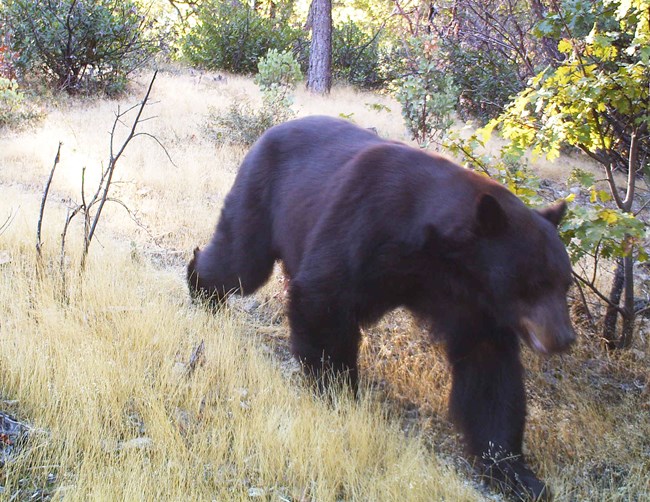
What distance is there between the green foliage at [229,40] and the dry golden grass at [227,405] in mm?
15719

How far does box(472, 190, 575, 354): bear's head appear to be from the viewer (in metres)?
2.83

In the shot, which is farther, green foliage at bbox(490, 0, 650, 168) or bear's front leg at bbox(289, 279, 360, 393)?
green foliage at bbox(490, 0, 650, 168)

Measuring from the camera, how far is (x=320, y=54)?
17.3m

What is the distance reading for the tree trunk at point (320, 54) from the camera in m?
16.9

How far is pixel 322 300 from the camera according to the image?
3420mm

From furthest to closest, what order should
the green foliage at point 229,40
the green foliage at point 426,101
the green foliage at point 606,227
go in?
1. the green foliage at point 229,40
2. the green foliage at point 426,101
3. the green foliage at point 606,227

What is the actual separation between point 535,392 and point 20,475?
302 cm

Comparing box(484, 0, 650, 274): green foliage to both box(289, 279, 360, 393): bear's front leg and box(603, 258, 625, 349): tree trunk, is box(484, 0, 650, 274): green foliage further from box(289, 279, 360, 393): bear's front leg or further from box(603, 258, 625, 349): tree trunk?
box(289, 279, 360, 393): bear's front leg

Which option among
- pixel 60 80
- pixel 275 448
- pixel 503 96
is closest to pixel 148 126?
pixel 60 80

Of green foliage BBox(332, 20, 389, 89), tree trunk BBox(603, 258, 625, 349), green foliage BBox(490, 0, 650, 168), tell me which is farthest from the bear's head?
green foliage BBox(332, 20, 389, 89)

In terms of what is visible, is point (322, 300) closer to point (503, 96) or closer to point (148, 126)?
point (148, 126)

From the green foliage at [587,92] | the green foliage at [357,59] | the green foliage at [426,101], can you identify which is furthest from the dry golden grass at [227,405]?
the green foliage at [357,59]

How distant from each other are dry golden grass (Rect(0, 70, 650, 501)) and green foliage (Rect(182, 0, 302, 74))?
15.7 m

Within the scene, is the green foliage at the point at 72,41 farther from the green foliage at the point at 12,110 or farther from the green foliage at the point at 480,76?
the green foliage at the point at 480,76
